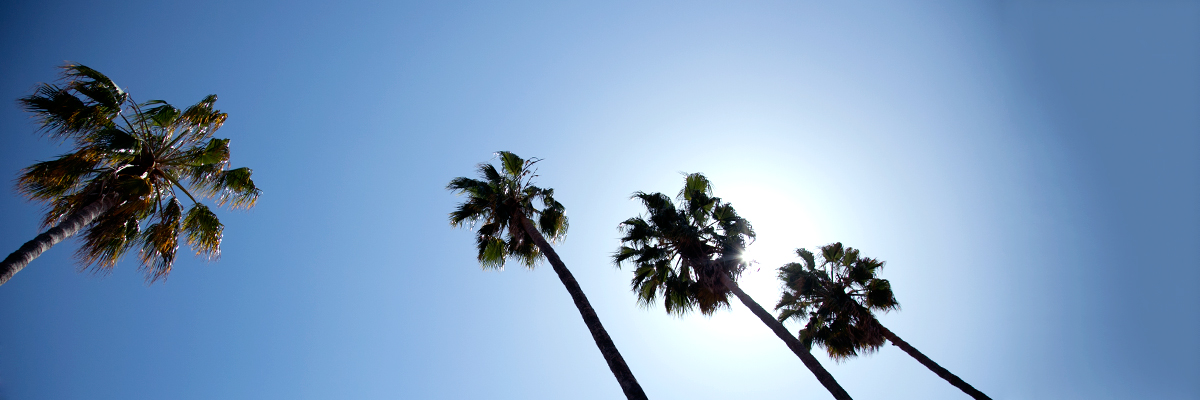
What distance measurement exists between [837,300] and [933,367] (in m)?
3.22

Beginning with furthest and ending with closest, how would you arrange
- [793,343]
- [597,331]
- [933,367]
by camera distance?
1. [933,367]
2. [793,343]
3. [597,331]

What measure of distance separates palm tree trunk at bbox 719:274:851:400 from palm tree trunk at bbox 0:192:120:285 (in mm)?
14143

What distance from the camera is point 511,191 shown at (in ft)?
46.5

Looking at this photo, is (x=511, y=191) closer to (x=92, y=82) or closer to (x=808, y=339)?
(x=92, y=82)

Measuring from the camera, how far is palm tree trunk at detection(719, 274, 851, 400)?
10266 millimetres

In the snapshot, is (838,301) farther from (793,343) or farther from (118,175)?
(118,175)

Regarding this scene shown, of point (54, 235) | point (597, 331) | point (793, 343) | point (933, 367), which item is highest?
point (933, 367)

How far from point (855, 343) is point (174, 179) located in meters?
20.4

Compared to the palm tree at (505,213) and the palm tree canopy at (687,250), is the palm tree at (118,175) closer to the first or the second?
the palm tree at (505,213)

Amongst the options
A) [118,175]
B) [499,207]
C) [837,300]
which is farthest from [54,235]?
[837,300]

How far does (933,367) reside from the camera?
14.1 m

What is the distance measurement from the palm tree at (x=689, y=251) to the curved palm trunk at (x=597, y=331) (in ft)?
13.5

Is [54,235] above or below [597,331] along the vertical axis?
above

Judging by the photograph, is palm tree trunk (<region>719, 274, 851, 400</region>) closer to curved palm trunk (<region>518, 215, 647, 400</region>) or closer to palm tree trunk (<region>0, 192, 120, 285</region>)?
curved palm trunk (<region>518, 215, 647, 400</region>)
